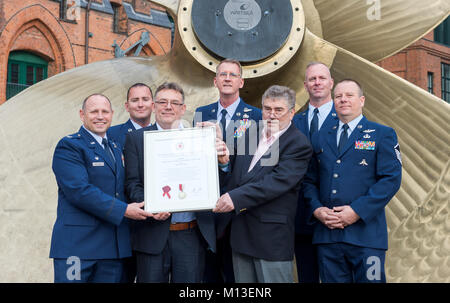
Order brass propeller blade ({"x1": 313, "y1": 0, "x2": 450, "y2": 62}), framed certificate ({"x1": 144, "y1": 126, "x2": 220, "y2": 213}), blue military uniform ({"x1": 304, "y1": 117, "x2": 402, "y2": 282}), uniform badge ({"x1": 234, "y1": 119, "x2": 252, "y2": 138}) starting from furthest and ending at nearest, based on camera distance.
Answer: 1. brass propeller blade ({"x1": 313, "y1": 0, "x2": 450, "y2": 62})
2. uniform badge ({"x1": 234, "y1": 119, "x2": 252, "y2": 138})
3. blue military uniform ({"x1": 304, "y1": 117, "x2": 402, "y2": 282})
4. framed certificate ({"x1": 144, "y1": 126, "x2": 220, "y2": 213})

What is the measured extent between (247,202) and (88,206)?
34.9 inches

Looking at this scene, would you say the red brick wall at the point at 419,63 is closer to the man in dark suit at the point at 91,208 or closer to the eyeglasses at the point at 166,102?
the eyeglasses at the point at 166,102

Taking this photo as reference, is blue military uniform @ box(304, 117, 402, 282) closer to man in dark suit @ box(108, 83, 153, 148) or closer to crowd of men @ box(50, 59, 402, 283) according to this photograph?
crowd of men @ box(50, 59, 402, 283)

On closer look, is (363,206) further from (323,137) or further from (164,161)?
(164,161)

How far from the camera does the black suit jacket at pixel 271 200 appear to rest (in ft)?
9.71

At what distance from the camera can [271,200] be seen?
3.06m

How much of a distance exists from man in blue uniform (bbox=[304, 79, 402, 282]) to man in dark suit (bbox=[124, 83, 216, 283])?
26.9 inches

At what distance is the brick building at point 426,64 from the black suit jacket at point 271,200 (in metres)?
16.8

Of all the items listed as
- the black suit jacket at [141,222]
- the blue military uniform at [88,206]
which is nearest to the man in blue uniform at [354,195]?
the black suit jacket at [141,222]

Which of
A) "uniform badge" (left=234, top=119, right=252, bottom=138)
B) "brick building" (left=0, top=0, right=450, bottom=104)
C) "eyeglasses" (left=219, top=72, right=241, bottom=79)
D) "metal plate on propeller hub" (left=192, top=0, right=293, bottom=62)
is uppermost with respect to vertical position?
"brick building" (left=0, top=0, right=450, bottom=104)

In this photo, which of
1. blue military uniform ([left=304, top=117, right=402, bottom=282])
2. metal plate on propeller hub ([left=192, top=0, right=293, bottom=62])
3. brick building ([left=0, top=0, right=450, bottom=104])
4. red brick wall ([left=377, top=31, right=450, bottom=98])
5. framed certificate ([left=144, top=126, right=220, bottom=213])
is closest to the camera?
framed certificate ([left=144, top=126, right=220, bottom=213])

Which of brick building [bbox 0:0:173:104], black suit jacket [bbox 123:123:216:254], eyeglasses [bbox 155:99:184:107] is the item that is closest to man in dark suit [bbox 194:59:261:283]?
black suit jacket [bbox 123:123:216:254]

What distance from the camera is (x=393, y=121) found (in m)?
3.79

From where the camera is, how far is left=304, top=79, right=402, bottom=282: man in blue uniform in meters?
2.99
